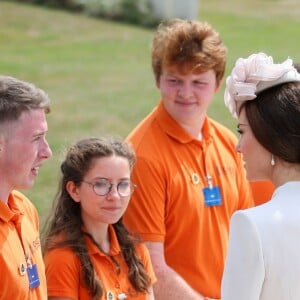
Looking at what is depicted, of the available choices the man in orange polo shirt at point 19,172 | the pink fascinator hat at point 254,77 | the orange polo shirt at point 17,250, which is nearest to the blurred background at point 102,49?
the orange polo shirt at point 17,250

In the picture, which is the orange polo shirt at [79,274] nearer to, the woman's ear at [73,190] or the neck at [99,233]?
the neck at [99,233]

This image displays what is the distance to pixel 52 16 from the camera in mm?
20656

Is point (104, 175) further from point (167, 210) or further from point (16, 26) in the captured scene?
point (16, 26)

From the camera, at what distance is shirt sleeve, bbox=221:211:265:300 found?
3219 mm

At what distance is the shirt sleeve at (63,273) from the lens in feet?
14.3

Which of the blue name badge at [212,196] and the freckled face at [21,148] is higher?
the freckled face at [21,148]

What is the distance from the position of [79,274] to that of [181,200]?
716 millimetres

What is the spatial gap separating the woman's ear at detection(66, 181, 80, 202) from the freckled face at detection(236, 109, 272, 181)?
54.0 inches

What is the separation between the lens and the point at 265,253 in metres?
3.23

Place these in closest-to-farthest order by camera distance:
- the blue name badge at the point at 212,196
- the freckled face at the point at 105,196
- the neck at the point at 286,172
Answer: the neck at the point at 286,172, the freckled face at the point at 105,196, the blue name badge at the point at 212,196

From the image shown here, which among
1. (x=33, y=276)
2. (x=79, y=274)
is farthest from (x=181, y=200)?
(x=33, y=276)

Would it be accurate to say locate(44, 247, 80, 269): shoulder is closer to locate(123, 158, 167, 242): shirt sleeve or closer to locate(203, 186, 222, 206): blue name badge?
locate(123, 158, 167, 242): shirt sleeve

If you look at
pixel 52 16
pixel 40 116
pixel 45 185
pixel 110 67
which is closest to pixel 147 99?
pixel 110 67

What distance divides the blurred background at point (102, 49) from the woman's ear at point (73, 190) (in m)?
3.72
